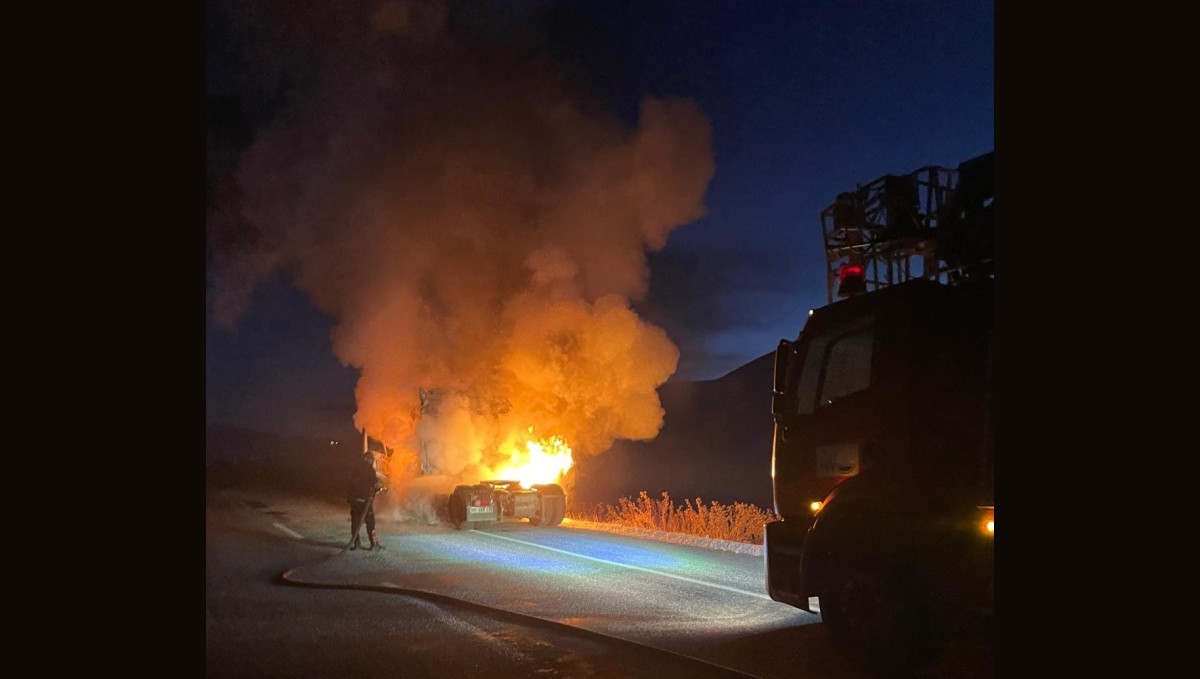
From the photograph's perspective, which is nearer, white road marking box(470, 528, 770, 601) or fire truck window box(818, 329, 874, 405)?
fire truck window box(818, 329, 874, 405)

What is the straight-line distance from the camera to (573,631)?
7.99 metres

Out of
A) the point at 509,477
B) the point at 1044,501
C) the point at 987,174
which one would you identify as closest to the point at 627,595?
the point at 987,174

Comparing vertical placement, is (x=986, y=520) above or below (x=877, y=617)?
above

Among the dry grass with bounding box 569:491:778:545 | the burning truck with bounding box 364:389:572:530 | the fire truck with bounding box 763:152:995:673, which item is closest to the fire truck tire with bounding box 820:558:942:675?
the fire truck with bounding box 763:152:995:673

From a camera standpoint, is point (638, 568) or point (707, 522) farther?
point (707, 522)

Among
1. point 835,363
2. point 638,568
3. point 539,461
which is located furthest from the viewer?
point 539,461

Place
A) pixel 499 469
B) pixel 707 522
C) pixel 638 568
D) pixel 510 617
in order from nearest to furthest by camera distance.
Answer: pixel 510 617, pixel 638 568, pixel 707 522, pixel 499 469

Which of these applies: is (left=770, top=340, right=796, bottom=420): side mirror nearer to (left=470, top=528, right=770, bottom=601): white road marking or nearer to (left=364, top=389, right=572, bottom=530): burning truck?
(left=470, top=528, right=770, bottom=601): white road marking

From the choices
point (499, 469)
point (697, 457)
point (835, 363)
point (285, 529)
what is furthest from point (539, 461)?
point (697, 457)

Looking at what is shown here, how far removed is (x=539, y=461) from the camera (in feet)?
76.2

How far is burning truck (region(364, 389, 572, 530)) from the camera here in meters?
19.3

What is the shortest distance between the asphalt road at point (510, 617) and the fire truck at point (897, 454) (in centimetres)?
67

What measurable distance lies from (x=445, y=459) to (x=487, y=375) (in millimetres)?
2536

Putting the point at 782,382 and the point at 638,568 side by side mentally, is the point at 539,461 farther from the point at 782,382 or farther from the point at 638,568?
the point at 782,382
